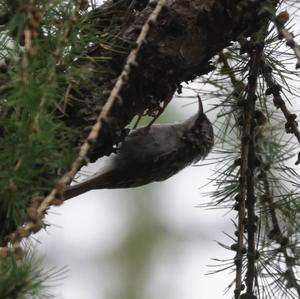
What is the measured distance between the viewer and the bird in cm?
379

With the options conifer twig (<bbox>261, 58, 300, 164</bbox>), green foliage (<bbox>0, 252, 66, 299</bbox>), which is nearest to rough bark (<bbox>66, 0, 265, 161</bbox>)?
conifer twig (<bbox>261, 58, 300, 164</bbox>)

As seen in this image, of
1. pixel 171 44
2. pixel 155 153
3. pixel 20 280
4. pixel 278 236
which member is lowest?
pixel 20 280

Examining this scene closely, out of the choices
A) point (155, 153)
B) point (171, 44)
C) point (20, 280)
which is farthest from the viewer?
point (155, 153)

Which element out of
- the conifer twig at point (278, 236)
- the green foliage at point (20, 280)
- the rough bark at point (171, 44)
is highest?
the rough bark at point (171, 44)

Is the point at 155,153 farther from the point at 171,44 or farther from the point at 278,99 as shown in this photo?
the point at 171,44

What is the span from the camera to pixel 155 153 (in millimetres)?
3861

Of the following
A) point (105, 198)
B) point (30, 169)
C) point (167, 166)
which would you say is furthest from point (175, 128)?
point (105, 198)

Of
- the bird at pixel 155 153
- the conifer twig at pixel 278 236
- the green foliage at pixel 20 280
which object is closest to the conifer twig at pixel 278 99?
the conifer twig at pixel 278 236

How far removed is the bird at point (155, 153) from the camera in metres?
3.79

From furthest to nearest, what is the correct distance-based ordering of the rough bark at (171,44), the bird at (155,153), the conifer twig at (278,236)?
the bird at (155,153) < the conifer twig at (278,236) < the rough bark at (171,44)

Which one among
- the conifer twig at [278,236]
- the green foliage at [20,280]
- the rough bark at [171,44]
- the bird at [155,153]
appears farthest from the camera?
the bird at [155,153]

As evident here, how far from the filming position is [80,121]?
8.37 feet

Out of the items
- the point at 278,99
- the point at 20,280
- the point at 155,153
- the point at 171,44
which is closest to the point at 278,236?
the point at 278,99

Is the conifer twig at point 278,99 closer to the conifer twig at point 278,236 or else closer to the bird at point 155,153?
the conifer twig at point 278,236
